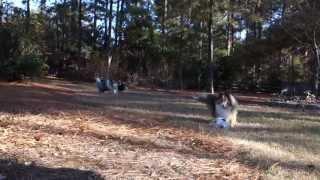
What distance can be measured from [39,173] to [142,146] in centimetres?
233

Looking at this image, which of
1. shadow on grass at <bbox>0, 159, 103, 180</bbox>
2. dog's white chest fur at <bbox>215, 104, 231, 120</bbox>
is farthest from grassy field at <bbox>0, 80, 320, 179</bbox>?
dog's white chest fur at <bbox>215, 104, 231, 120</bbox>

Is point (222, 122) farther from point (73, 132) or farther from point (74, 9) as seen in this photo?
point (74, 9)

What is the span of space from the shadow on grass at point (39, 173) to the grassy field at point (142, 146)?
0.03 ft

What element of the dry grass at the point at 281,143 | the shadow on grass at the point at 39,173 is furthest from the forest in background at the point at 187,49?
the shadow on grass at the point at 39,173

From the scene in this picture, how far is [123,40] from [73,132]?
30.1m

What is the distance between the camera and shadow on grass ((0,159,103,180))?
19.5 ft

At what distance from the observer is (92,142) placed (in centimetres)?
812

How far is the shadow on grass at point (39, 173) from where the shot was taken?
19.5 feet

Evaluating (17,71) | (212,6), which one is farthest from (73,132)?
(212,6)

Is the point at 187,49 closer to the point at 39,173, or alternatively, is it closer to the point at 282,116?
the point at 282,116

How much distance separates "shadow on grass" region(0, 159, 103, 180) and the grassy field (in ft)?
0.03

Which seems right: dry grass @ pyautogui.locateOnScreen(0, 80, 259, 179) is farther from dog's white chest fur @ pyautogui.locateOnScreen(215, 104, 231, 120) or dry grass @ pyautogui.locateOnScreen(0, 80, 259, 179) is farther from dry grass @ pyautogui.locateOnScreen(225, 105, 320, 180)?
dog's white chest fur @ pyautogui.locateOnScreen(215, 104, 231, 120)

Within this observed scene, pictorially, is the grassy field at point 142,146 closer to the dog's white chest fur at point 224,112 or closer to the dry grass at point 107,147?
the dry grass at point 107,147

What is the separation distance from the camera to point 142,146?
817 centimetres
